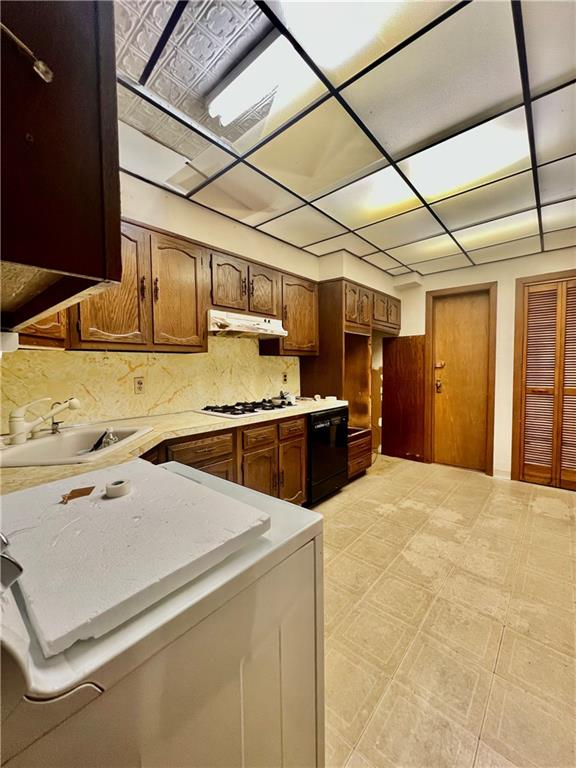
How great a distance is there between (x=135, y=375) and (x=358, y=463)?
2526 mm

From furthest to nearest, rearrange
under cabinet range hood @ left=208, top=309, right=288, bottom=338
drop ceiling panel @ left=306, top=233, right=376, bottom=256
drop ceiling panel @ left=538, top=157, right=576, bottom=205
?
drop ceiling panel @ left=306, top=233, right=376, bottom=256, under cabinet range hood @ left=208, top=309, right=288, bottom=338, drop ceiling panel @ left=538, top=157, right=576, bottom=205

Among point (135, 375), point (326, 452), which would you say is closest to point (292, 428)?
point (326, 452)

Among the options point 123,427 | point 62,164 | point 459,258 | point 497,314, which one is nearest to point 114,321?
point 123,427

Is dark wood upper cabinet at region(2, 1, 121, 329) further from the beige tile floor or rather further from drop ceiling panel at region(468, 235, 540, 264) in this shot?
drop ceiling panel at region(468, 235, 540, 264)

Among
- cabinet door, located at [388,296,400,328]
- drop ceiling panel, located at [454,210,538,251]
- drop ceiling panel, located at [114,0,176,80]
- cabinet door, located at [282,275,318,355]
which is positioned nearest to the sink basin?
drop ceiling panel, located at [114,0,176,80]

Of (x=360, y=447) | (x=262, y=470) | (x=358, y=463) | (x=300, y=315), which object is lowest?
(x=358, y=463)

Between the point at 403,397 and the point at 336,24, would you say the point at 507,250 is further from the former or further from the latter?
the point at 336,24

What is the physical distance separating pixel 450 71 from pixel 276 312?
199 centimetres

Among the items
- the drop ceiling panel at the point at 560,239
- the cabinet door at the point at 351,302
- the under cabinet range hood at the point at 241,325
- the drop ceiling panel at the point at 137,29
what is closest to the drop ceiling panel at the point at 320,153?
the drop ceiling panel at the point at 137,29

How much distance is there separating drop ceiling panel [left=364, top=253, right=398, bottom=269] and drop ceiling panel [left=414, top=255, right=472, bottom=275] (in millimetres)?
321

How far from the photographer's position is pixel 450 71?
1393 millimetres

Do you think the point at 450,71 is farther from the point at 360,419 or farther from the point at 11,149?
the point at 360,419

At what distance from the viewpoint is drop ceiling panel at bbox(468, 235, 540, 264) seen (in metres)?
3.21

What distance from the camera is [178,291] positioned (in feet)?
7.54
